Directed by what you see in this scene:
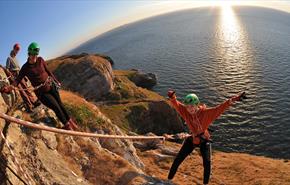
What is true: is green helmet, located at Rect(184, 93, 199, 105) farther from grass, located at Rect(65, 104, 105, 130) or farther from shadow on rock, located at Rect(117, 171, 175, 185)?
grass, located at Rect(65, 104, 105, 130)

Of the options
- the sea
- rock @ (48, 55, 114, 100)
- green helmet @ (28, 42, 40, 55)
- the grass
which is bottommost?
the sea

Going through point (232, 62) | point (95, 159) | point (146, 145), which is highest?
point (95, 159)

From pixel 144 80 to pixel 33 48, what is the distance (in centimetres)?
6137

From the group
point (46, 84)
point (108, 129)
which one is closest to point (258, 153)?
point (108, 129)

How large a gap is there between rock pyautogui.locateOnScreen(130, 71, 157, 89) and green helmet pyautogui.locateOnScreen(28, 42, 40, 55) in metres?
60.3

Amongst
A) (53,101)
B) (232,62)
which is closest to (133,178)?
(53,101)

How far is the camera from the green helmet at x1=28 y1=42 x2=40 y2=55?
1282cm

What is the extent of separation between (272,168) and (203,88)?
40352 millimetres

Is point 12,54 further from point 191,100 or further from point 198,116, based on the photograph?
point 198,116

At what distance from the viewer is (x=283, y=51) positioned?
88000 millimetres

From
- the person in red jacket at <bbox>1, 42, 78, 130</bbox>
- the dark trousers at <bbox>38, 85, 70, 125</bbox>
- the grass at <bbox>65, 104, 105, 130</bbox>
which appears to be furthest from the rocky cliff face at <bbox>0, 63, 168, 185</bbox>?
the person in red jacket at <bbox>1, 42, 78, 130</bbox>

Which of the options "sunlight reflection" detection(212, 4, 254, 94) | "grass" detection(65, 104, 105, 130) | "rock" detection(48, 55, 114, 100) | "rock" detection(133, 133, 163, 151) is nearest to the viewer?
"grass" detection(65, 104, 105, 130)

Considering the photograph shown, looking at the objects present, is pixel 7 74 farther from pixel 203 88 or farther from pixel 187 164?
pixel 203 88

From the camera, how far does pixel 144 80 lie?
74.1m
